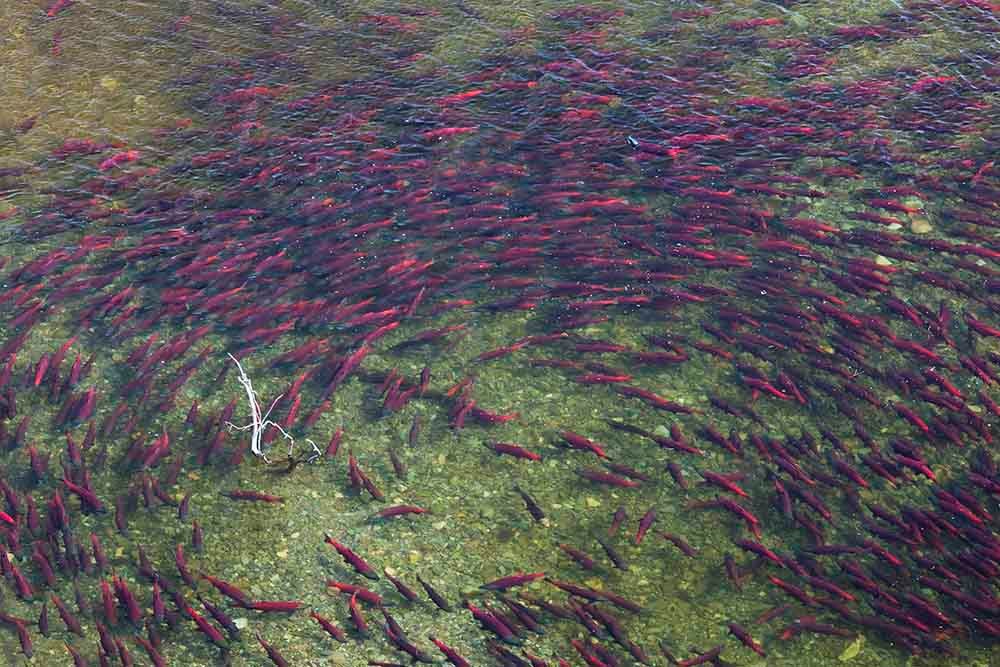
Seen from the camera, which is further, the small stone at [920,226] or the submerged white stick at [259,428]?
the small stone at [920,226]

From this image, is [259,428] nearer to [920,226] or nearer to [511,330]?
[511,330]


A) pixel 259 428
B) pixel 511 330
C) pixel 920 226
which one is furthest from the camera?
pixel 920 226

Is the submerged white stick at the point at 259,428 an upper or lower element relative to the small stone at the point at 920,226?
lower

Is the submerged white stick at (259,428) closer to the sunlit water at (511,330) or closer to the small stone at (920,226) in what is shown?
the sunlit water at (511,330)

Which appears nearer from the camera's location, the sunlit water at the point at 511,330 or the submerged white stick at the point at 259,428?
the sunlit water at the point at 511,330

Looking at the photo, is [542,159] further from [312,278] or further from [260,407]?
[260,407]

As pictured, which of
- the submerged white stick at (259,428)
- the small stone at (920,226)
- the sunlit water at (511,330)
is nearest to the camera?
the sunlit water at (511,330)

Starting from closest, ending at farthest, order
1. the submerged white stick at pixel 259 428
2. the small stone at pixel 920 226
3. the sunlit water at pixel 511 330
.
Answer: the sunlit water at pixel 511 330
the submerged white stick at pixel 259 428
the small stone at pixel 920 226

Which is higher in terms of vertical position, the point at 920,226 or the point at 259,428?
the point at 920,226

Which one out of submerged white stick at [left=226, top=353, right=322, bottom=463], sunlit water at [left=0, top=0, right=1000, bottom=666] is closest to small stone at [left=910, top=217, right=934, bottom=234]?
sunlit water at [left=0, top=0, right=1000, bottom=666]

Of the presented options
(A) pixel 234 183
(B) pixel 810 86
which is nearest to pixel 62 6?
(A) pixel 234 183

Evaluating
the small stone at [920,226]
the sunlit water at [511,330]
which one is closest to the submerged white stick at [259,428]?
the sunlit water at [511,330]

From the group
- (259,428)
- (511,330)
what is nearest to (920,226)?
(511,330)
